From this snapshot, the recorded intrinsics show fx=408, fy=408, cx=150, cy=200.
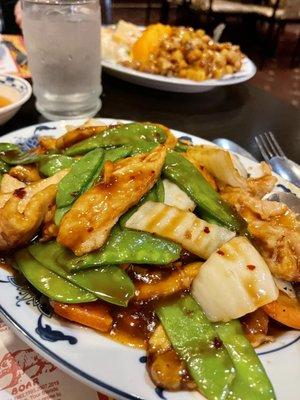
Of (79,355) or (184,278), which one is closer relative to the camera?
(79,355)

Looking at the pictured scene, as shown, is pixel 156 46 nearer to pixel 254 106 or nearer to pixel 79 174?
pixel 254 106

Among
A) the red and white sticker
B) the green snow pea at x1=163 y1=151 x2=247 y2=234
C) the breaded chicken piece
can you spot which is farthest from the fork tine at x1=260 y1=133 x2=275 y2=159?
the red and white sticker

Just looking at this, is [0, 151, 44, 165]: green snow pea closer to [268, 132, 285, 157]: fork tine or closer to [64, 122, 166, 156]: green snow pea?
[64, 122, 166, 156]: green snow pea

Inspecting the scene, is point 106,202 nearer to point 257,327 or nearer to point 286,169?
point 257,327

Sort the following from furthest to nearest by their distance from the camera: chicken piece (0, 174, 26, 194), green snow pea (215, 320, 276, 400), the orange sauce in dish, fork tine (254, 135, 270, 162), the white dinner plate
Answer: the white dinner plate
the orange sauce in dish
fork tine (254, 135, 270, 162)
chicken piece (0, 174, 26, 194)
green snow pea (215, 320, 276, 400)

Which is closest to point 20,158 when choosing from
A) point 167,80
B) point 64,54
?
point 64,54

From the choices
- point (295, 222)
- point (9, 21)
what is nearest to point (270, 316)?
point (295, 222)

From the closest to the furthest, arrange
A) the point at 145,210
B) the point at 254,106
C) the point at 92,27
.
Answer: the point at 145,210 < the point at 92,27 < the point at 254,106
